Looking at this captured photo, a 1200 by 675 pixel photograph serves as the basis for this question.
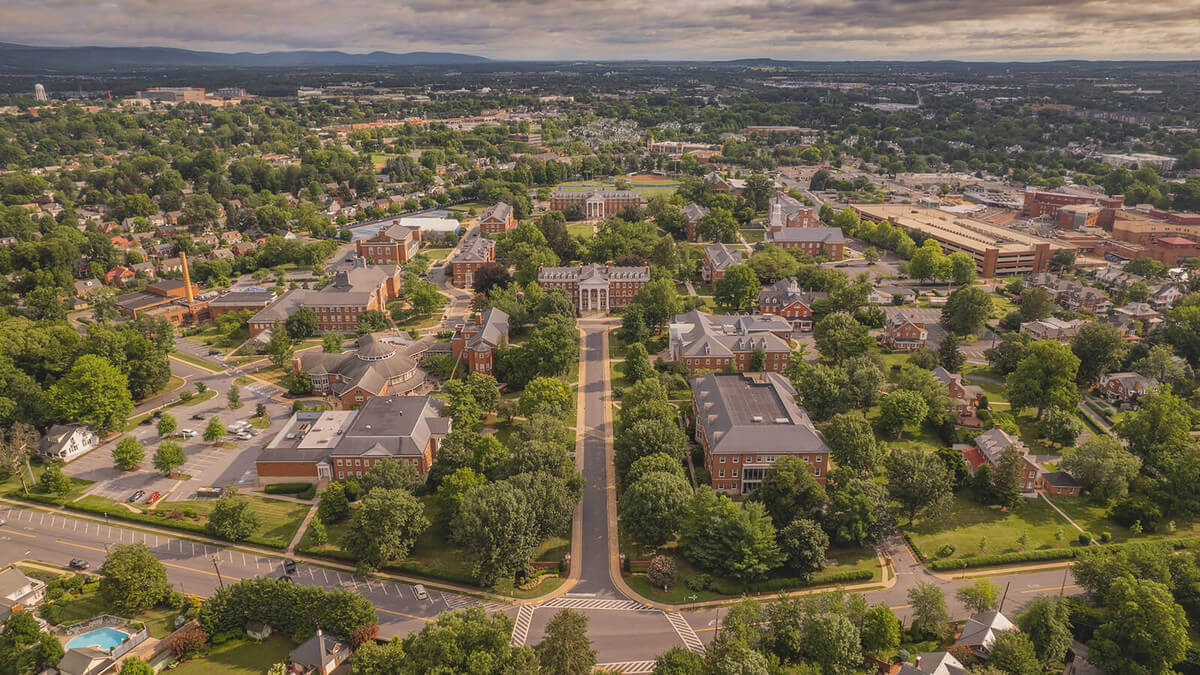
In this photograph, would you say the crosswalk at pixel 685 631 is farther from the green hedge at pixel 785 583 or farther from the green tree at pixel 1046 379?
the green tree at pixel 1046 379

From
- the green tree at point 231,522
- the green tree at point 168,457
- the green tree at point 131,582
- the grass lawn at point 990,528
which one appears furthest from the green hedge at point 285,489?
the grass lawn at point 990,528

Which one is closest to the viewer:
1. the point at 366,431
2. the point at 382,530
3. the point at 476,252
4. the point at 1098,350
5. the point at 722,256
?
the point at 382,530

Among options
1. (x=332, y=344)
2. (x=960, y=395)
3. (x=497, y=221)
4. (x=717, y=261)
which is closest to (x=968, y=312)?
(x=960, y=395)

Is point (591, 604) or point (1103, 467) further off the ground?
point (1103, 467)

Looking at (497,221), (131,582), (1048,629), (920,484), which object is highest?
(497,221)

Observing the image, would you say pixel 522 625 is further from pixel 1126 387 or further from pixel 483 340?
pixel 1126 387

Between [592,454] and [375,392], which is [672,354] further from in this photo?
[375,392]

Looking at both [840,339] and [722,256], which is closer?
[840,339]
